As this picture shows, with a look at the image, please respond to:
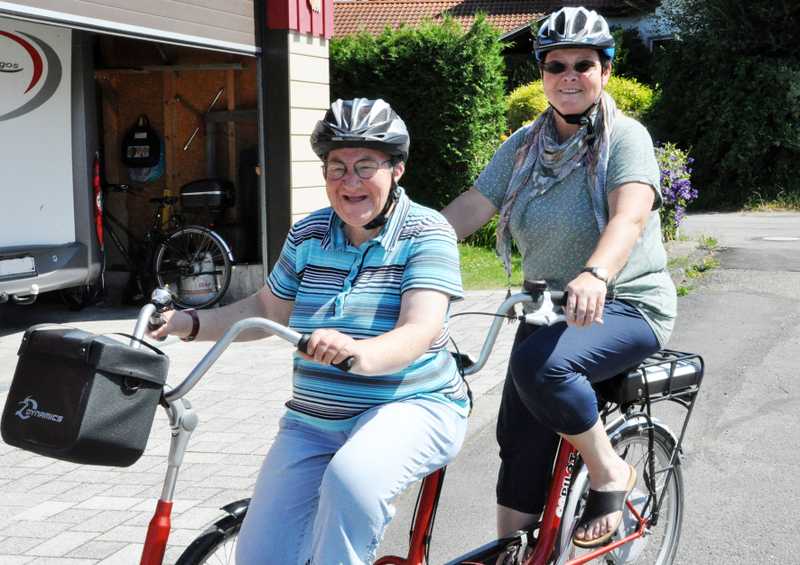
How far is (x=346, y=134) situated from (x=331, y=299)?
44 centimetres

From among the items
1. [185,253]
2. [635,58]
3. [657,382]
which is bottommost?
[185,253]

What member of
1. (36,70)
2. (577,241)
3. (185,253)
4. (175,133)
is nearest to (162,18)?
(36,70)

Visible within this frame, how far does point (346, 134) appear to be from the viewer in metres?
2.78

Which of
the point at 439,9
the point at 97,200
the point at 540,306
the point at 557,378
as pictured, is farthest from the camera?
the point at 439,9

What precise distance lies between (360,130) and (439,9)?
33.1 metres

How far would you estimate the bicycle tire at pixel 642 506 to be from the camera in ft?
11.1

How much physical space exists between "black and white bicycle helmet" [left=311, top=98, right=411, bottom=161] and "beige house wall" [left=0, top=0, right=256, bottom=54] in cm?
480

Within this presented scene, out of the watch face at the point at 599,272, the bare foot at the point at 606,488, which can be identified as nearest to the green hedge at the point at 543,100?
the bare foot at the point at 606,488

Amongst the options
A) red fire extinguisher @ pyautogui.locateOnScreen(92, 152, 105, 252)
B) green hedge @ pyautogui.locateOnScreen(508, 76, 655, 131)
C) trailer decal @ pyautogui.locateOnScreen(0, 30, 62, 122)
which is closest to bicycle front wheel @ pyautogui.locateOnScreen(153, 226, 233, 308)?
red fire extinguisher @ pyautogui.locateOnScreen(92, 152, 105, 252)

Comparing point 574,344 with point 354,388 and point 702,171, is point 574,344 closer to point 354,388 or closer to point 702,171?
point 354,388

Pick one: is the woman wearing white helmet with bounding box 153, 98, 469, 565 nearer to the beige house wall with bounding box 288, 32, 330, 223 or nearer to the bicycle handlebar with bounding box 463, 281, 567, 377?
the bicycle handlebar with bounding box 463, 281, 567, 377

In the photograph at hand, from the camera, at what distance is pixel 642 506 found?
370 cm

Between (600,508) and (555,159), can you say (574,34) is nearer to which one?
(555,159)

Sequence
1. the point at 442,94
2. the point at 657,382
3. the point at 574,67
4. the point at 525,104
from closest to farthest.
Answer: the point at 574,67 → the point at 657,382 → the point at 442,94 → the point at 525,104
